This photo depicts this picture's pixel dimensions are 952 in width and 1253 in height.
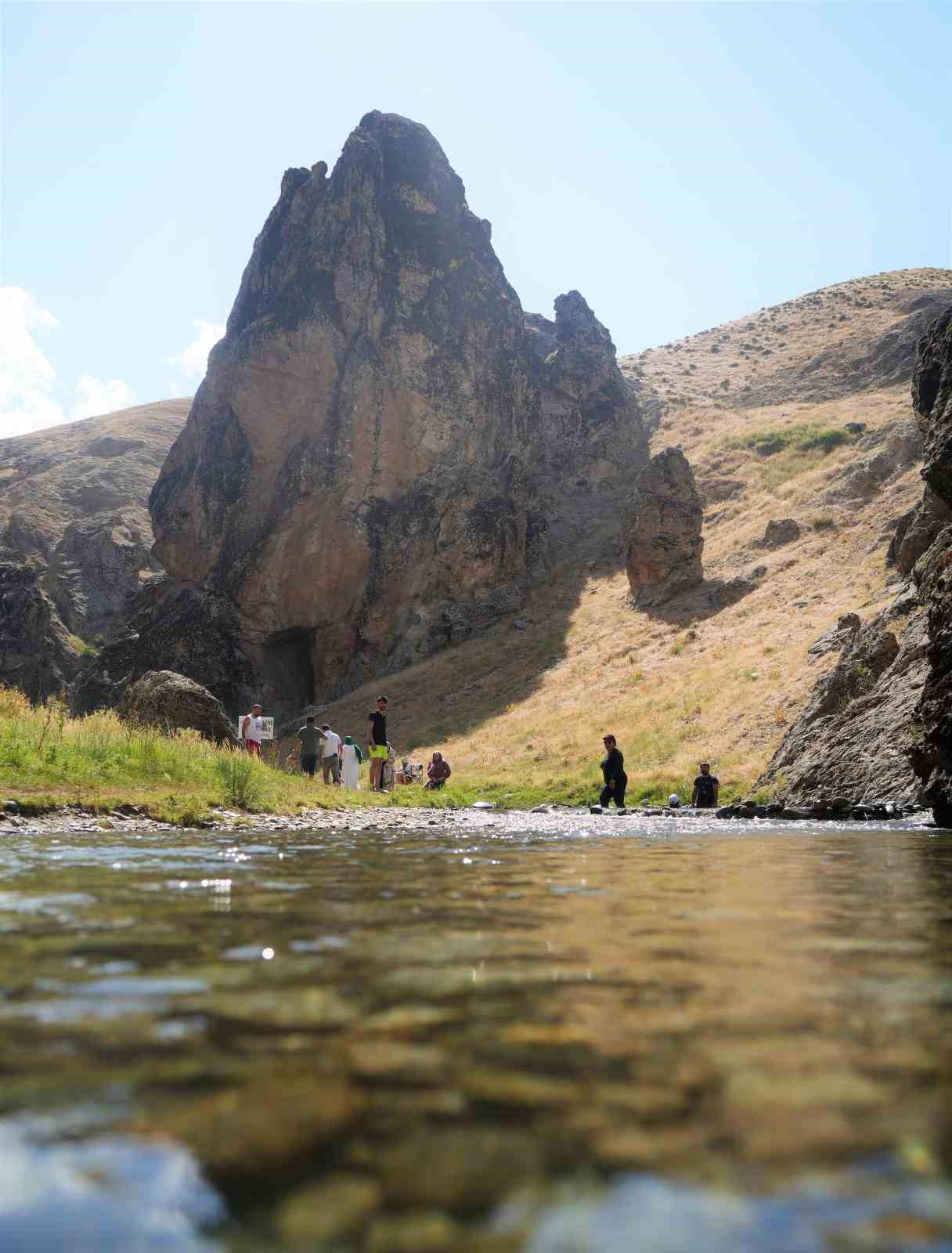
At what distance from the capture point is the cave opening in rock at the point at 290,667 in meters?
58.9

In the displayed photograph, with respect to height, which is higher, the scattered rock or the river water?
the scattered rock

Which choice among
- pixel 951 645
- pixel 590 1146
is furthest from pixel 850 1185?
pixel 951 645

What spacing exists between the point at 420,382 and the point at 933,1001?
59007mm

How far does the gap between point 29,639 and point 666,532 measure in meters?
42.7

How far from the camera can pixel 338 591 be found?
59062mm

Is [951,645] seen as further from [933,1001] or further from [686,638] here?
[686,638]

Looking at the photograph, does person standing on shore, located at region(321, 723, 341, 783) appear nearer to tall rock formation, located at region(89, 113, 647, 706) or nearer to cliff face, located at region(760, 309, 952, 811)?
cliff face, located at region(760, 309, 952, 811)

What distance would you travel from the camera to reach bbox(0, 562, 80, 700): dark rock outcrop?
2628 inches

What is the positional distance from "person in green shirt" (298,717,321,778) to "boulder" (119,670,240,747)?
1.98 m

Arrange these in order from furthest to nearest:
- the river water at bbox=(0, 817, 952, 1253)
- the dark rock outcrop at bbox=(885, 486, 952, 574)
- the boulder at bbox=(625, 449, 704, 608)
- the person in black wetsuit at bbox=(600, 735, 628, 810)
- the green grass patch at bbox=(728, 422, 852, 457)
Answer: the green grass patch at bbox=(728, 422, 852, 457) → the boulder at bbox=(625, 449, 704, 608) → the dark rock outcrop at bbox=(885, 486, 952, 574) → the person in black wetsuit at bbox=(600, 735, 628, 810) → the river water at bbox=(0, 817, 952, 1253)

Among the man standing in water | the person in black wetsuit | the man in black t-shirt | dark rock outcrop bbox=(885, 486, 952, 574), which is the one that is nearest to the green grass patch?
dark rock outcrop bbox=(885, 486, 952, 574)

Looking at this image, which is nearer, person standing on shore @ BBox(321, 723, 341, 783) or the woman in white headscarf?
person standing on shore @ BBox(321, 723, 341, 783)

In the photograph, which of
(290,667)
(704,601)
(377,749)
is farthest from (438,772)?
(290,667)

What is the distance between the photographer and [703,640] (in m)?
43.1
